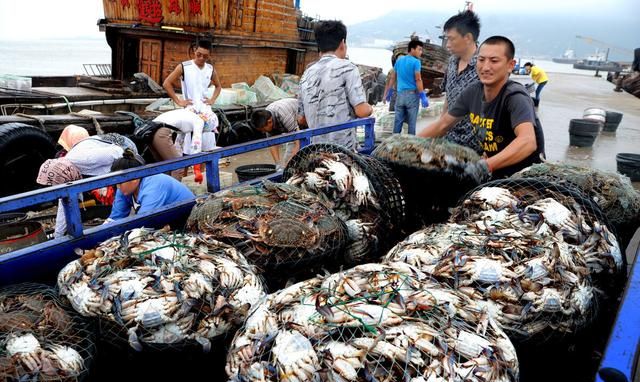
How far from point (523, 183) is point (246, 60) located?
13.3m

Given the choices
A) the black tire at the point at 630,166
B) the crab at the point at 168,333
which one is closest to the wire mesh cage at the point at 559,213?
the crab at the point at 168,333

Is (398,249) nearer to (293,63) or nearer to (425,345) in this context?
(425,345)

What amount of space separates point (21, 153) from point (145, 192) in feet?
15.9

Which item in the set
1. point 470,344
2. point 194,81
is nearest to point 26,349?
point 470,344

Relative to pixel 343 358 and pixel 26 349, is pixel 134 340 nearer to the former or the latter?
pixel 26 349

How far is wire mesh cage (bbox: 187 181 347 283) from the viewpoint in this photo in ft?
7.76

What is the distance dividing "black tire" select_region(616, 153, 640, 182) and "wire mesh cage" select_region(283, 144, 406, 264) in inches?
250

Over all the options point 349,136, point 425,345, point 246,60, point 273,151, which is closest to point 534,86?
point 246,60

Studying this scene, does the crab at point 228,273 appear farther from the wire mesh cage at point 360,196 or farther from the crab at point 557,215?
the crab at point 557,215

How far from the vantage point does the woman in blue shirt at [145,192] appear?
335 cm

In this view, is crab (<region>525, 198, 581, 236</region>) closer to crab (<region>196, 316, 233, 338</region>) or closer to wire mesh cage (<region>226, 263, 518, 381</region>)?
wire mesh cage (<region>226, 263, 518, 381</region>)

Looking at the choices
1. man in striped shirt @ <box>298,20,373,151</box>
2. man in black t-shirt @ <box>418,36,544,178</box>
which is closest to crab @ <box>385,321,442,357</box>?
man in black t-shirt @ <box>418,36,544,178</box>

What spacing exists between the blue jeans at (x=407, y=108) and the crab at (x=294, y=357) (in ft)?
25.9

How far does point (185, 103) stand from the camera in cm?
783
